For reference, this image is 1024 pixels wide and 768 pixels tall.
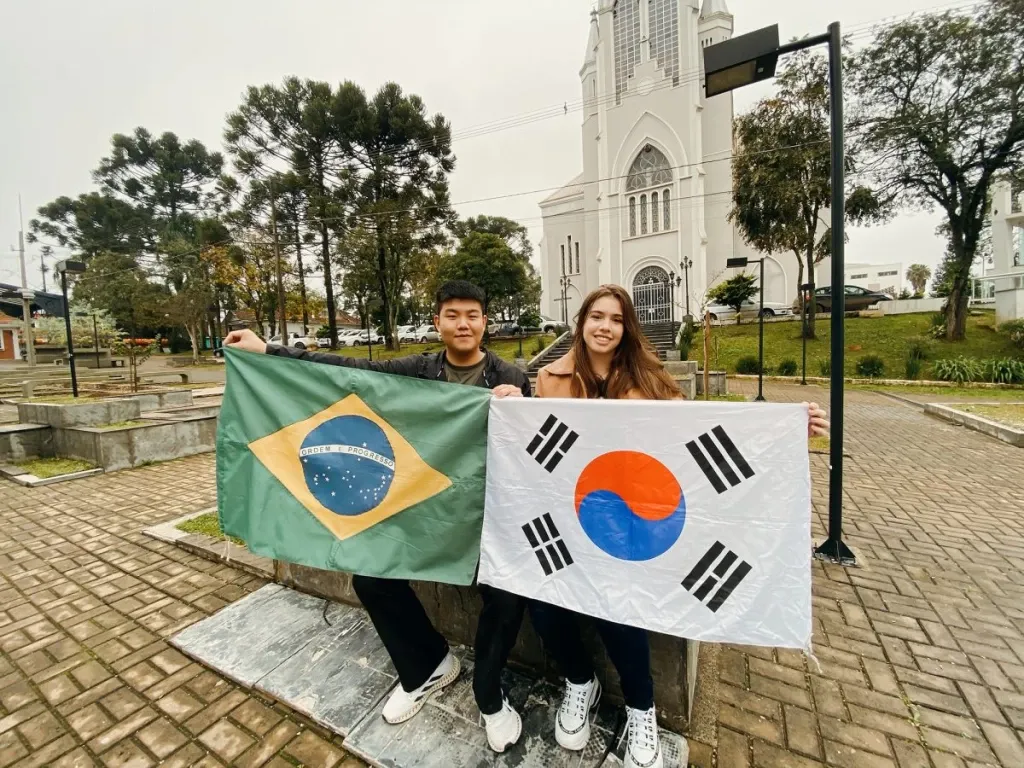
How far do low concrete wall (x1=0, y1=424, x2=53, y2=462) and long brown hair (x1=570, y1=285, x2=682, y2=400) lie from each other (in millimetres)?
9308

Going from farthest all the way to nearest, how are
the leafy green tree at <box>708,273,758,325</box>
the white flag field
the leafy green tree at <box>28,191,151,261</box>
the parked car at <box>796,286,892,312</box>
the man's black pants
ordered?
1. the leafy green tree at <box>28,191,151,261</box>
2. the leafy green tree at <box>708,273,758,325</box>
3. the parked car at <box>796,286,892,312</box>
4. the man's black pants
5. the white flag field

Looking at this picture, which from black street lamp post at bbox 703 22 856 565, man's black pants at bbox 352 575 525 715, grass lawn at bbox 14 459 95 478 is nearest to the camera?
man's black pants at bbox 352 575 525 715

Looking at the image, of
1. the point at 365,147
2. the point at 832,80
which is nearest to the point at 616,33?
the point at 365,147

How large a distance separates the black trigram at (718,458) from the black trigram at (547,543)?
0.66 m

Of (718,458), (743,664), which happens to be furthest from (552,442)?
(743,664)

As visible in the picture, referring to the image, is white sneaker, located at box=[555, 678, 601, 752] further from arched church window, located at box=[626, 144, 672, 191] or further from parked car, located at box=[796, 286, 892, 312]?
arched church window, located at box=[626, 144, 672, 191]

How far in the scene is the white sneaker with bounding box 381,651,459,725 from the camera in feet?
6.52

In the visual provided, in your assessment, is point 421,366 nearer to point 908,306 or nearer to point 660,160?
point 908,306

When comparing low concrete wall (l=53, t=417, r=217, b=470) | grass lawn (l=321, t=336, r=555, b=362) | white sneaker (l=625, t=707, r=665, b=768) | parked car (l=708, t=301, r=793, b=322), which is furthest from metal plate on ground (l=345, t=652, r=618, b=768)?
parked car (l=708, t=301, r=793, b=322)

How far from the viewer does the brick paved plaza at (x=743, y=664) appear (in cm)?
190

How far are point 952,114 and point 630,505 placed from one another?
2310 cm

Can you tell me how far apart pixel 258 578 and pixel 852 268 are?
83.1m

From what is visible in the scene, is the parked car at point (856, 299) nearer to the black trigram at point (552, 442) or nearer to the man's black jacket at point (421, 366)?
the man's black jacket at point (421, 366)

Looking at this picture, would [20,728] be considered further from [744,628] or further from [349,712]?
[744,628]
